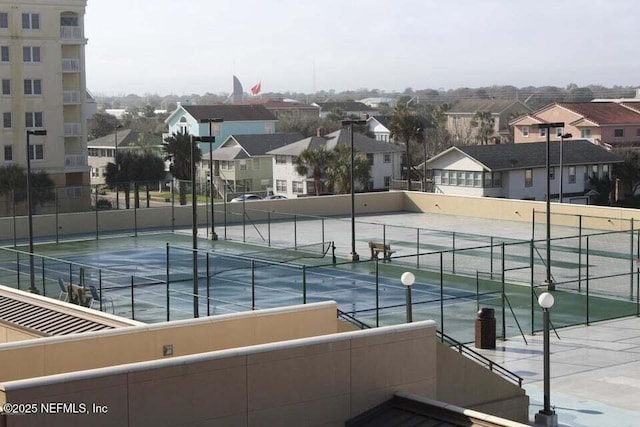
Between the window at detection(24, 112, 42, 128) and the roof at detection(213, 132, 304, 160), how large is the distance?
27.9 m

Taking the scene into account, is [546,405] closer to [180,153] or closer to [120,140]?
[180,153]

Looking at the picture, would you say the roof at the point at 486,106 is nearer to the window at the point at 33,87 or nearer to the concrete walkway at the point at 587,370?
the window at the point at 33,87

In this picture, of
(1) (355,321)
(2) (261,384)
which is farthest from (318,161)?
(2) (261,384)

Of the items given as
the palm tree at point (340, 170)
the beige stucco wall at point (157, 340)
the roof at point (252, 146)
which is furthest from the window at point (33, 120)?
the beige stucco wall at point (157, 340)

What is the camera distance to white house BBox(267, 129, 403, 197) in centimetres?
9144

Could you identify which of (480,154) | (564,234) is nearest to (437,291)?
(564,234)

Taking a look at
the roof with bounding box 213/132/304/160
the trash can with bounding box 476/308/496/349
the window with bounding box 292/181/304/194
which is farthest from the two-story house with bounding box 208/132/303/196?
the trash can with bounding box 476/308/496/349

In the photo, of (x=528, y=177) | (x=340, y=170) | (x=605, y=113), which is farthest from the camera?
(x=605, y=113)

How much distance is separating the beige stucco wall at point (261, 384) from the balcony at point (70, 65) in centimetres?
5792

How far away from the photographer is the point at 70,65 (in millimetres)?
73125

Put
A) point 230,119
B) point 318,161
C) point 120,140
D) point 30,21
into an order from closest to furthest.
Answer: point 30,21 → point 318,161 → point 230,119 → point 120,140

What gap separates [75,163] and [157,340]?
56.4 metres

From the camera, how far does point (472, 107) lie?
154m

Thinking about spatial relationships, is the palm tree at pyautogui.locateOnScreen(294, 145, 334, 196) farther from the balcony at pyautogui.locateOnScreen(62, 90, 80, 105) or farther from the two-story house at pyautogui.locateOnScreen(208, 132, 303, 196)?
the two-story house at pyautogui.locateOnScreen(208, 132, 303, 196)
